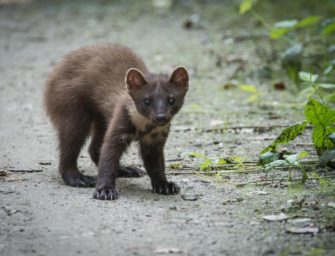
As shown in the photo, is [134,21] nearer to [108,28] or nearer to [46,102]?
[108,28]

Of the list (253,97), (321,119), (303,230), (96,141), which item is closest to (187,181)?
(96,141)

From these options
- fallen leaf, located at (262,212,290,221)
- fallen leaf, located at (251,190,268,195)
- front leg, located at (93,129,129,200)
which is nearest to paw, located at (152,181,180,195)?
front leg, located at (93,129,129,200)

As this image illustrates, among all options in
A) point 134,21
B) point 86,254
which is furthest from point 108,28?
point 86,254

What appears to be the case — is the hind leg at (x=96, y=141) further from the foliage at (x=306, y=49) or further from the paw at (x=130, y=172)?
the foliage at (x=306, y=49)

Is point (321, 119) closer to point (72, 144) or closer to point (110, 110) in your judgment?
point (110, 110)

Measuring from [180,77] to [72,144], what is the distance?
1157mm

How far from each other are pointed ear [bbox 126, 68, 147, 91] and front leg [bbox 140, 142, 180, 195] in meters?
0.51

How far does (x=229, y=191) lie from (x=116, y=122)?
3.62ft

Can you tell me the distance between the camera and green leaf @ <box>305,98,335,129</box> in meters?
5.86

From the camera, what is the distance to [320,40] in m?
12.3

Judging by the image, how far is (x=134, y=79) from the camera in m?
5.98

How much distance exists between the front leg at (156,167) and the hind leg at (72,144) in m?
0.51

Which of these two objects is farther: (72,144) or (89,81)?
(89,81)

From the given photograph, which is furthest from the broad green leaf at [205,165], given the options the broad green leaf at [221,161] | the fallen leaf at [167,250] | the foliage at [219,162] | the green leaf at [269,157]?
the fallen leaf at [167,250]
